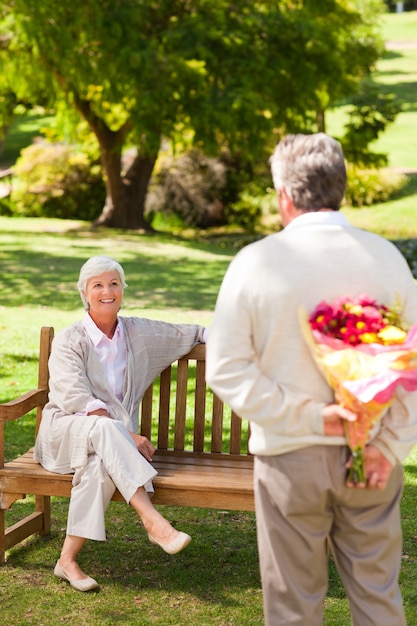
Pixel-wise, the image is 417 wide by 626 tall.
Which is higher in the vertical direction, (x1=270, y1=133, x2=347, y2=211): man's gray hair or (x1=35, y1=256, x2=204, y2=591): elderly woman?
(x1=270, y1=133, x2=347, y2=211): man's gray hair

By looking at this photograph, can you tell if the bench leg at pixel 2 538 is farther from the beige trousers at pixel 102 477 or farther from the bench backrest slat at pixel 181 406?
the bench backrest slat at pixel 181 406

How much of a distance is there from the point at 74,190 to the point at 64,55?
318 inches

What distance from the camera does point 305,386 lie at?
2.66 meters

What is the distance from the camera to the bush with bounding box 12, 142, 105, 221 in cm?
2723

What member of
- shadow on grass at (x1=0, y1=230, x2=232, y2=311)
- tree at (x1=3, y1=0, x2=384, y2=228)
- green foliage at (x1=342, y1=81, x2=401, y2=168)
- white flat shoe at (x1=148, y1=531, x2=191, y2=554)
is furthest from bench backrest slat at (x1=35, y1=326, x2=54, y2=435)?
green foliage at (x1=342, y1=81, x2=401, y2=168)

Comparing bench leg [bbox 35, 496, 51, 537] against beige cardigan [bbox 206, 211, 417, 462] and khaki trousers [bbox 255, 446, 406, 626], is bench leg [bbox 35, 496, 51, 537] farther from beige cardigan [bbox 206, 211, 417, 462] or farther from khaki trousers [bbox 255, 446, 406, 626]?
beige cardigan [bbox 206, 211, 417, 462]

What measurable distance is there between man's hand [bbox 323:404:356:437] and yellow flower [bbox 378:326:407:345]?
0.73 ft

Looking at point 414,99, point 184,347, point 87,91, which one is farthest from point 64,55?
point 414,99

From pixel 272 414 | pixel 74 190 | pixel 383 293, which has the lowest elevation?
pixel 74 190

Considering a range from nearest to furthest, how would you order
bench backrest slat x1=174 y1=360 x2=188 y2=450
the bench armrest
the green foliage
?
the bench armrest
bench backrest slat x1=174 y1=360 x2=188 y2=450
the green foliage

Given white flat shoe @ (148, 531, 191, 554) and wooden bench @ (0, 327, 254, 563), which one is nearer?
white flat shoe @ (148, 531, 191, 554)

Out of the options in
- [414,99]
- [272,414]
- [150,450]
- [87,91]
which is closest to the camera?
[272,414]

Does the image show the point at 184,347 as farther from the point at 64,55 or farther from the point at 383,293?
the point at 64,55

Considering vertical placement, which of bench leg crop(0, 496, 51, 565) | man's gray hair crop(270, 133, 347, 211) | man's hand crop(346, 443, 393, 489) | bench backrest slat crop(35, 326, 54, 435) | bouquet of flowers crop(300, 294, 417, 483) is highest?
man's gray hair crop(270, 133, 347, 211)
